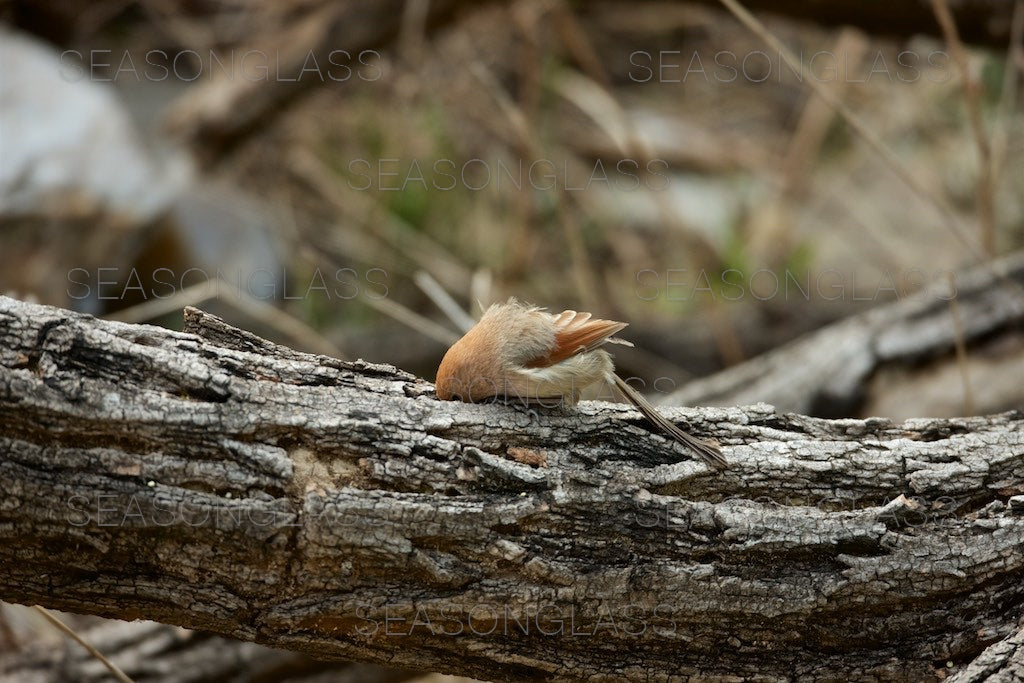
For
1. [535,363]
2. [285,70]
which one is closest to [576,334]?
[535,363]

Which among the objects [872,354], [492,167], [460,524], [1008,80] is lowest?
[460,524]

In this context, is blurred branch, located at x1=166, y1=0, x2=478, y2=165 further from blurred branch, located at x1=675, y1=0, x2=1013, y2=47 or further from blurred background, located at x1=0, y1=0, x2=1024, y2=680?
blurred branch, located at x1=675, y1=0, x2=1013, y2=47

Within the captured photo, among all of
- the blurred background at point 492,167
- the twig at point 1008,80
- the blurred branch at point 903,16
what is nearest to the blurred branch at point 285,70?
the blurred background at point 492,167

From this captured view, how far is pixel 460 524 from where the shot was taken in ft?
7.74

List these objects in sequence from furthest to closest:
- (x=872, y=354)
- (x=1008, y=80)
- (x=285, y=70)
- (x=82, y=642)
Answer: (x=285, y=70) < (x=872, y=354) < (x=1008, y=80) < (x=82, y=642)

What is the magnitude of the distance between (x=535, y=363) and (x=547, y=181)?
2.97m

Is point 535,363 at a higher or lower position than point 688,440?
higher

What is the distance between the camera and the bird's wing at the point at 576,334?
2992 mm

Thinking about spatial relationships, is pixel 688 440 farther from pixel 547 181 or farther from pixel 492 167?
pixel 492 167

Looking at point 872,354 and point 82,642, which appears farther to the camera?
point 872,354

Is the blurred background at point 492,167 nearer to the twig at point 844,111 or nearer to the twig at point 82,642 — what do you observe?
the twig at point 844,111

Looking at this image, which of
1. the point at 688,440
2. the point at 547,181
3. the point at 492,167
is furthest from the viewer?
the point at 492,167

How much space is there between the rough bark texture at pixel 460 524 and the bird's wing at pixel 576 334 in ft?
1.20

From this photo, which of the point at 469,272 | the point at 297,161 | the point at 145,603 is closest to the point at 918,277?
the point at 469,272
